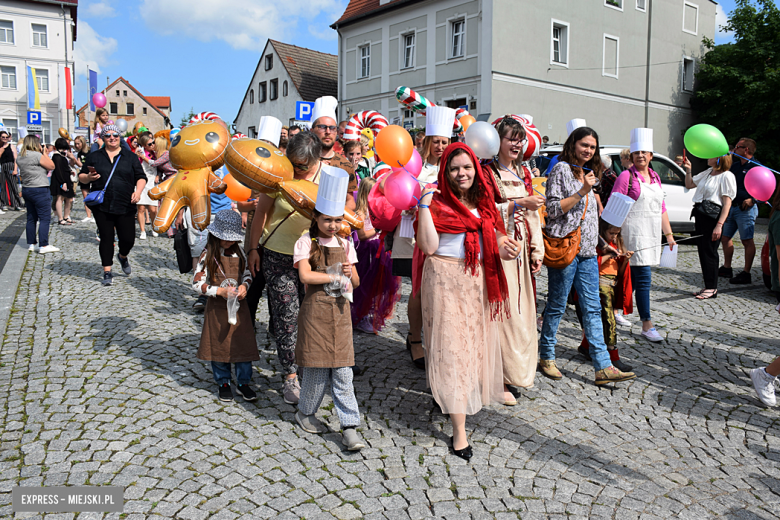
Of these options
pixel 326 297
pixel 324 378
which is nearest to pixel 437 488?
pixel 324 378

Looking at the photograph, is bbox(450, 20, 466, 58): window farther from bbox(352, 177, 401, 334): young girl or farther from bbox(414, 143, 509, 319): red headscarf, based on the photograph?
bbox(414, 143, 509, 319): red headscarf

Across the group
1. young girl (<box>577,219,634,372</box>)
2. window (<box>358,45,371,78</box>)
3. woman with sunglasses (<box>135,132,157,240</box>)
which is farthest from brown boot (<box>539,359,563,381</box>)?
window (<box>358,45,371,78</box>)

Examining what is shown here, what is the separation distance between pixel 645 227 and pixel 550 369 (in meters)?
1.90

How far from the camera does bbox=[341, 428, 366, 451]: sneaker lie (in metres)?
3.40

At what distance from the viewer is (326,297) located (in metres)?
3.51

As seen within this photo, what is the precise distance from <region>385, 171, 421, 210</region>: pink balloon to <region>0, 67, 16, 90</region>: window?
4887 cm

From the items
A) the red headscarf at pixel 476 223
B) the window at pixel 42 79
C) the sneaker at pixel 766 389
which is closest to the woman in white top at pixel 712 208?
the sneaker at pixel 766 389

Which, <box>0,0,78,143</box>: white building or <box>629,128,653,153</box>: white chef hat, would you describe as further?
<box>0,0,78,143</box>: white building

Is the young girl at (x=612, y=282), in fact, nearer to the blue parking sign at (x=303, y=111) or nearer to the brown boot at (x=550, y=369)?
the brown boot at (x=550, y=369)

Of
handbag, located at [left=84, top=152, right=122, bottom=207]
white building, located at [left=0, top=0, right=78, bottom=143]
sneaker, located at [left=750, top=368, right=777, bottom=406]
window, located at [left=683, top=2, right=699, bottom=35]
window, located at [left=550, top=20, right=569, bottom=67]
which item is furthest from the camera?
white building, located at [left=0, top=0, right=78, bottom=143]

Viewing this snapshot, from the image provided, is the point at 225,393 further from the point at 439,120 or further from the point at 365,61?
the point at 365,61

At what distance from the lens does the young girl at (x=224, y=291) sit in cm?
393

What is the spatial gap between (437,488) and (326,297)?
124 cm

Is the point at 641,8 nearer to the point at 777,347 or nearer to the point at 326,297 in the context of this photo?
the point at 777,347
